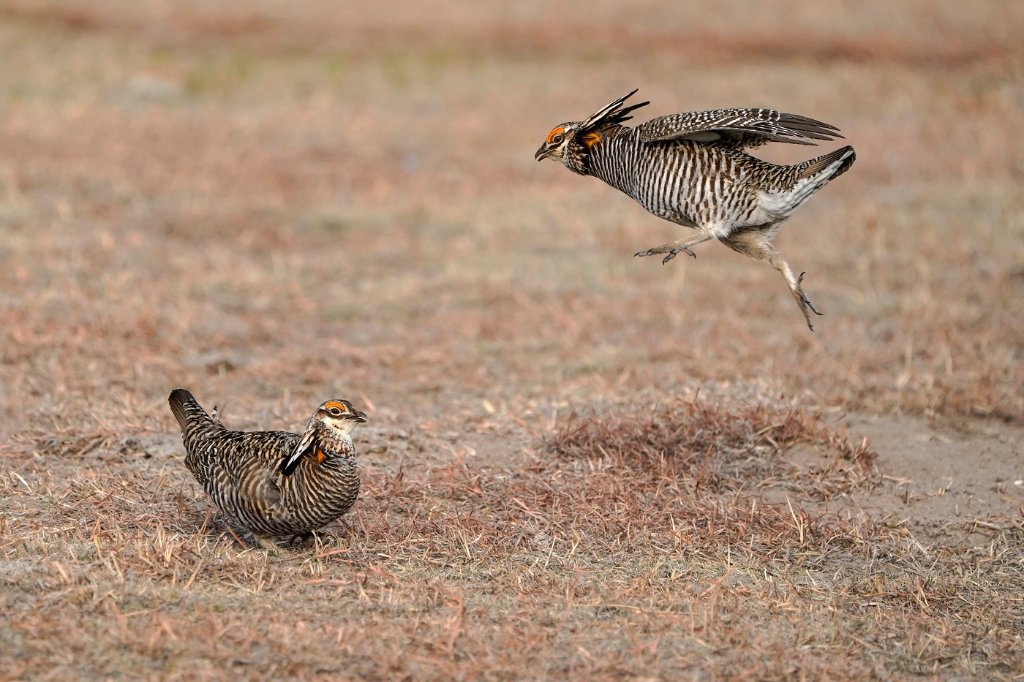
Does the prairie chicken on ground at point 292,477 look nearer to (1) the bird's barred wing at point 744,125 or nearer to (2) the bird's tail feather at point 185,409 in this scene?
(2) the bird's tail feather at point 185,409

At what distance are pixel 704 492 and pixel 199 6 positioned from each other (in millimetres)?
16895

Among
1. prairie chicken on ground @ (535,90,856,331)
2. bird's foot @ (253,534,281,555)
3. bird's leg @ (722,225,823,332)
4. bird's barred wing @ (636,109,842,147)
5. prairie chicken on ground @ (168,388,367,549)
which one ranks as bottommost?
bird's foot @ (253,534,281,555)

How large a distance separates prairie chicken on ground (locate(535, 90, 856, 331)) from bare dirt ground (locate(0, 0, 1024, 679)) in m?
1.03

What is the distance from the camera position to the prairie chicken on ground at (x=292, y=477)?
4711mm

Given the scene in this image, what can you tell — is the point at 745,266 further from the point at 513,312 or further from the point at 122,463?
the point at 122,463

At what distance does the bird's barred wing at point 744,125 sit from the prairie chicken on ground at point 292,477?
1.88 m

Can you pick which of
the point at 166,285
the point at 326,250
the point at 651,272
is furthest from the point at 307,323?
the point at 651,272

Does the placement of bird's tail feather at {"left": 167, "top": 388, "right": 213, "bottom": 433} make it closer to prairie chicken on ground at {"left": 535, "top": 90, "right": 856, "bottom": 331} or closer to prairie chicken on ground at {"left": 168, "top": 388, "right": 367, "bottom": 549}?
prairie chicken on ground at {"left": 168, "top": 388, "right": 367, "bottom": 549}

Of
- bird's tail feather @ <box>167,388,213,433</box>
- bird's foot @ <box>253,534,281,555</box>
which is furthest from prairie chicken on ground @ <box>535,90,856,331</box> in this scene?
bird's foot @ <box>253,534,281,555</box>

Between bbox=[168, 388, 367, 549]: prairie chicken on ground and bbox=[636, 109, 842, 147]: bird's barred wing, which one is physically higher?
bbox=[636, 109, 842, 147]: bird's barred wing

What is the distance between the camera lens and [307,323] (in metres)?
8.95

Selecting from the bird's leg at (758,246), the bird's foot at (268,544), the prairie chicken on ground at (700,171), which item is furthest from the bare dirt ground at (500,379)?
the prairie chicken on ground at (700,171)

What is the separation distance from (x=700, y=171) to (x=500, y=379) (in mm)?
2550

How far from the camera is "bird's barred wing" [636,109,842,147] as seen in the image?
5.42 m
